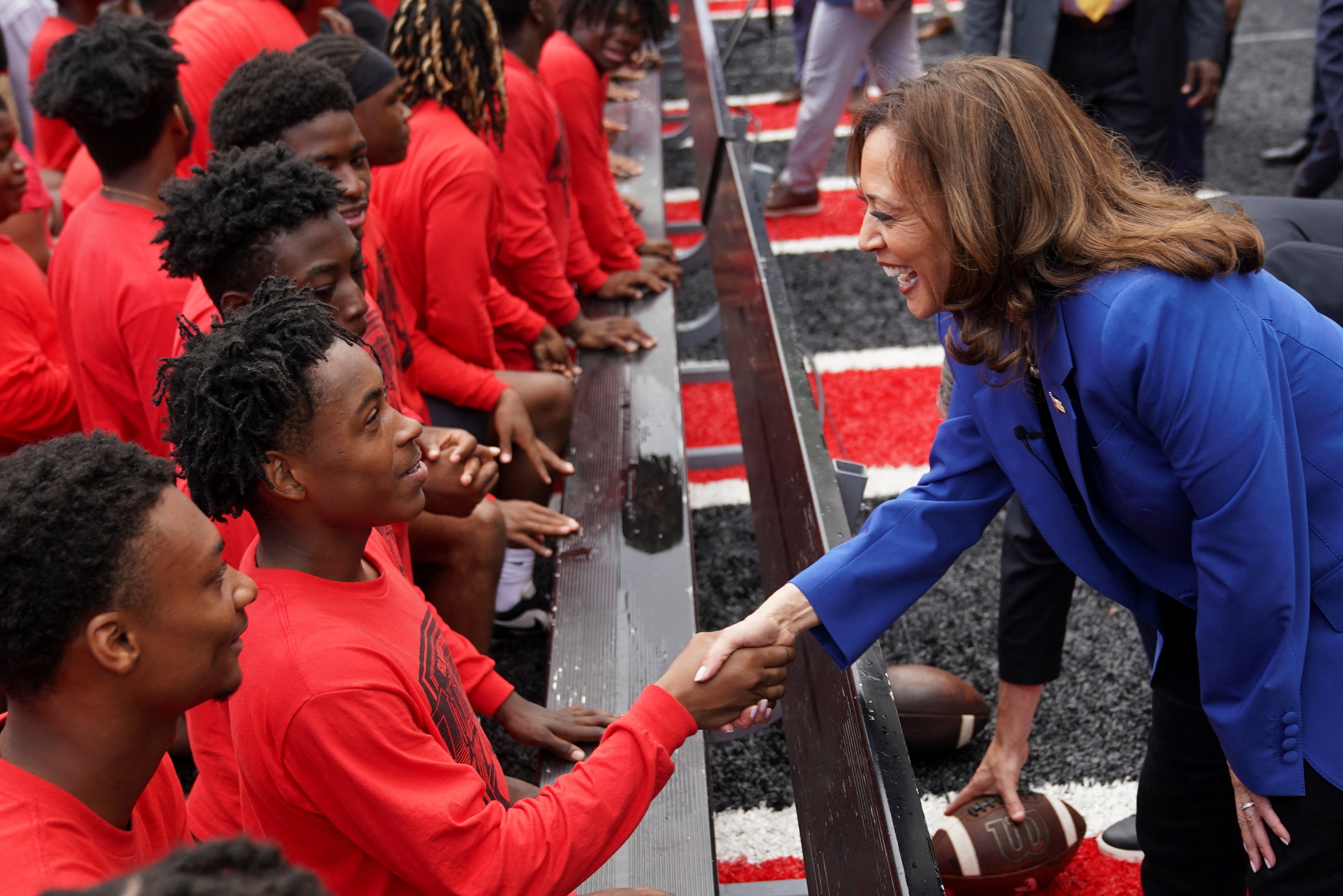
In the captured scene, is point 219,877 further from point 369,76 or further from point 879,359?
point 879,359

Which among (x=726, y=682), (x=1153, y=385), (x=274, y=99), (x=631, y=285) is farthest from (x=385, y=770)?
(x=631, y=285)

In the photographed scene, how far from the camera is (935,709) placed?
2.97m

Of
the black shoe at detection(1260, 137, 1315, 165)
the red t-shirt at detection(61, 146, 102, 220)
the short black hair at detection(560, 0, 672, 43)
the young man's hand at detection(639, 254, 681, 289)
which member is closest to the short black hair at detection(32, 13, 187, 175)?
the red t-shirt at detection(61, 146, 102, 220)

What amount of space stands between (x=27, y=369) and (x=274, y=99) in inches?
40.6

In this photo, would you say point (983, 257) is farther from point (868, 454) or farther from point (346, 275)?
point (868, 454)

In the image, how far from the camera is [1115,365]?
165cm

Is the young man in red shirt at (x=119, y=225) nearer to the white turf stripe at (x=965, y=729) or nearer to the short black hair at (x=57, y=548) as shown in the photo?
the short black hair at (x=57, y=548)

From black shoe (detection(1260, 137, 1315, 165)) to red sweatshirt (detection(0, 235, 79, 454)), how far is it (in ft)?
23.0

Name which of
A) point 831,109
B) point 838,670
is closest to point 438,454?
point 838,670

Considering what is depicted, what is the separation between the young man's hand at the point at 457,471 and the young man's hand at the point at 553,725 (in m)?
0.55

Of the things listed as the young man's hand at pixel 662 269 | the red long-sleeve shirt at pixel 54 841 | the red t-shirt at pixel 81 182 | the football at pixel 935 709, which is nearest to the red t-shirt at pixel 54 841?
the red long-sleeve shirt at pixel 54 841

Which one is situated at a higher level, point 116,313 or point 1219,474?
point 1219,474

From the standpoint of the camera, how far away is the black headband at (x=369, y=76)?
3346mm

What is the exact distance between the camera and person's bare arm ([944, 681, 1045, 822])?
105 inches
